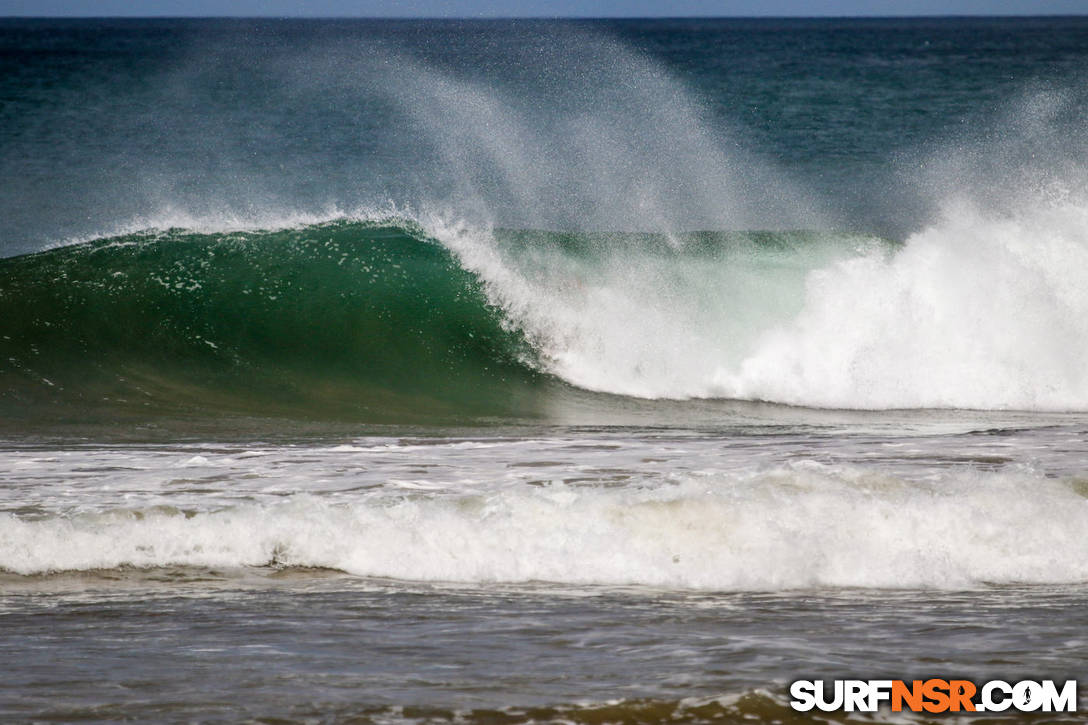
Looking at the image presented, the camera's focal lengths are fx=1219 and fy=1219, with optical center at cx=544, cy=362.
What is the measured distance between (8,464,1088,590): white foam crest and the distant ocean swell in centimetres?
355

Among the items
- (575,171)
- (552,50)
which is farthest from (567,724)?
(552,50)

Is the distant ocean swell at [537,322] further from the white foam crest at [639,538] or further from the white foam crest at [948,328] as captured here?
the white foam crest at [639,538]

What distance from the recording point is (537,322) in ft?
34.8

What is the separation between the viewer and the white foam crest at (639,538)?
4.73 meters

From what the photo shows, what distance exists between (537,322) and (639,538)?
5787 millimetres

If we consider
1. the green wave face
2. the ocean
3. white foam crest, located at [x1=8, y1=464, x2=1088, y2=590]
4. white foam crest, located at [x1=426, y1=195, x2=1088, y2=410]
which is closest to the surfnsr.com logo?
the ocean

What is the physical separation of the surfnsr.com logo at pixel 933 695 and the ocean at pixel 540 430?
0.07 meters

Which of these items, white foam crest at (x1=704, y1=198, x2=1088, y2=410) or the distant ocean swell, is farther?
white foam crest at (x1=704, y1=198, x2=1088, y2=410)

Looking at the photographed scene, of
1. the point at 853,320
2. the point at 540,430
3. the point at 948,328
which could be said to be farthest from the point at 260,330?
the point at 948,328

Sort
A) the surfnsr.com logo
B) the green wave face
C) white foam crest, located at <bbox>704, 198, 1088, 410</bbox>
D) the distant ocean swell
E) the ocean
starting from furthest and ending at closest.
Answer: white foam crest, located at <bbox>704, 198, 1088, 410</bbox>, the distant ocean swell, the green wave face, the ocean, the surfnsr.com logo

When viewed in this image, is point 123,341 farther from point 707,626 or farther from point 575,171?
point 575,171

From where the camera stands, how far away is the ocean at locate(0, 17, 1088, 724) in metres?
3.59

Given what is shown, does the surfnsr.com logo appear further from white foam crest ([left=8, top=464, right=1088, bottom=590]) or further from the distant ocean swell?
the distant ocean swell

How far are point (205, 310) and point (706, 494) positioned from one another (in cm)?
691
